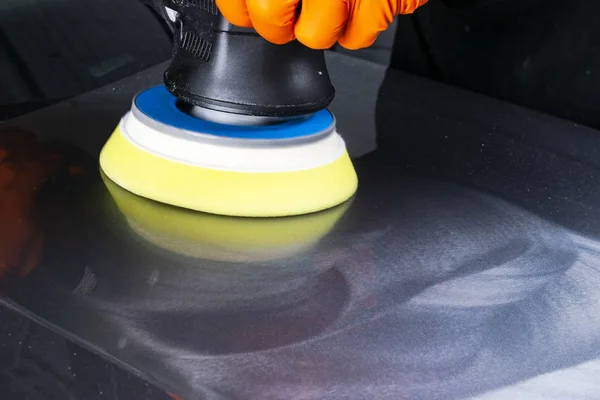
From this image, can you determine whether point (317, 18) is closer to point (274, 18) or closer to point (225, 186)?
point (274, 18)

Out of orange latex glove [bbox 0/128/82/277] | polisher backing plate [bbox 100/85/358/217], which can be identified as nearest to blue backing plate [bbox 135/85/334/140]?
polisher backing plate [bbox 100/85/358/217]

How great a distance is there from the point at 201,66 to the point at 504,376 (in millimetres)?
397

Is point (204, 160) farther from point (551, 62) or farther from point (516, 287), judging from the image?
point (551, 62)

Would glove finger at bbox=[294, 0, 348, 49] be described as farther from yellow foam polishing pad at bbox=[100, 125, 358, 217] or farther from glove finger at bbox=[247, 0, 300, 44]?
yellow foam polishing pad at bbox=[100, 125, 358, 217]

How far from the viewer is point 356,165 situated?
90cm

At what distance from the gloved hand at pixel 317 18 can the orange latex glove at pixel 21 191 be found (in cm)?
26

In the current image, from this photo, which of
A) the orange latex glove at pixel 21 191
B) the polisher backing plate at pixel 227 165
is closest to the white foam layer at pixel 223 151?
the polisher backing plate at pixel 227 165

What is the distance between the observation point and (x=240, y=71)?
28.7 inches

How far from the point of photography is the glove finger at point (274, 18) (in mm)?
625

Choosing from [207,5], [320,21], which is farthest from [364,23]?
[207,5]

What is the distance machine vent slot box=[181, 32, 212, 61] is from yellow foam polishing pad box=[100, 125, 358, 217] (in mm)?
107

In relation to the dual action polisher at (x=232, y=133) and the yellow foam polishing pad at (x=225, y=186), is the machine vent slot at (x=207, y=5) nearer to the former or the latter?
the dual action polisher at (x=232, y=133)

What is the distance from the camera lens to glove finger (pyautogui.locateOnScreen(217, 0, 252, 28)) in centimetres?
66

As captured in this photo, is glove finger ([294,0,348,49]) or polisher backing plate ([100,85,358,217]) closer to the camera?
glove finger ([294,0,348,49])
